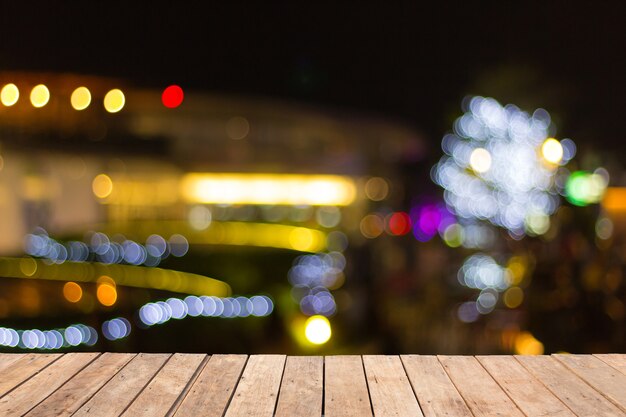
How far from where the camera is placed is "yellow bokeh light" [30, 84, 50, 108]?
63.6ft

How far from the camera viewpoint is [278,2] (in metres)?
17.2

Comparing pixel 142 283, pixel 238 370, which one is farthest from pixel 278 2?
pixel 238 370

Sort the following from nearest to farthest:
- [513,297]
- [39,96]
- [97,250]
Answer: [97,250], [513,297], [39,96]

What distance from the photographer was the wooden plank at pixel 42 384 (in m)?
3.05

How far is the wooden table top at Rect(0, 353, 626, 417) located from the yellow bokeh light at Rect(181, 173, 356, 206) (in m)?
23.7

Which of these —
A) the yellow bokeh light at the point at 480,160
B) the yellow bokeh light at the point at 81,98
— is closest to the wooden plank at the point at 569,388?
the yellow bokeh light at the point at 81,98

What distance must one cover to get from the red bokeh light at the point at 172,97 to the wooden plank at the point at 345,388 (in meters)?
24.8

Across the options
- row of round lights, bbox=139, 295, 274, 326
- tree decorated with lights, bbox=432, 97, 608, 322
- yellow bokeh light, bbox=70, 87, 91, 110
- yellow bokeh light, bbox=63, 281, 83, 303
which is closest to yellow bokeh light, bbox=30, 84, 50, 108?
yellow bokeh light, bbox=70, 87, 91, 110

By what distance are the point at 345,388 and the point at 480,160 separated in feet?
89.2

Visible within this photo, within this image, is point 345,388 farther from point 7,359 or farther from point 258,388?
point 7,359

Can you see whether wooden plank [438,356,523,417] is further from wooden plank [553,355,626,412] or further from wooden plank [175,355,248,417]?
wooden plank [175,355,248,417]

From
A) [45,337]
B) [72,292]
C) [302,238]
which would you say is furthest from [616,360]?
[302,238]

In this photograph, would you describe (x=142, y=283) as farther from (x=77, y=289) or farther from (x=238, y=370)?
(x=238, y=370)

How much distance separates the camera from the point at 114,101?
24.7 meters
